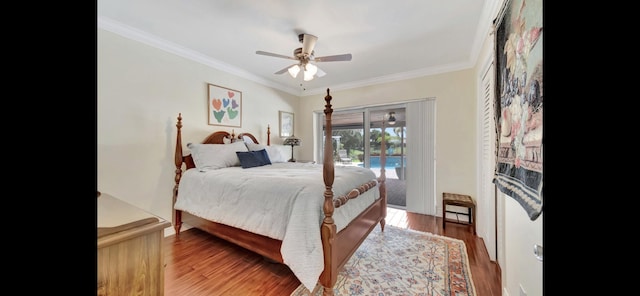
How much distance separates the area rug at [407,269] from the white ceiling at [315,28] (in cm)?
217

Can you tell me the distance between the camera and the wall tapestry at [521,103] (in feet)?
2.59

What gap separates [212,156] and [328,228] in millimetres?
1834

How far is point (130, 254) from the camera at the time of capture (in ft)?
2.68

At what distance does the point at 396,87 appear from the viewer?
353cm

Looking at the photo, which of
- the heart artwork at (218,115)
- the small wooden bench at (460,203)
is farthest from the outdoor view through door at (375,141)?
the heart artwork at (218,115)

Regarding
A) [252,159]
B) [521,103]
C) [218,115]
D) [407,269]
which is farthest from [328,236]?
[218,115]

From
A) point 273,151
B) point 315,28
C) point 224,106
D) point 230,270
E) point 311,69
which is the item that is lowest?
point 230,270

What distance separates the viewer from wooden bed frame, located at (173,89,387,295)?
1482 mm

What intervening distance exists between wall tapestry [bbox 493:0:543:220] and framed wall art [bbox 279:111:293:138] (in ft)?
11.2

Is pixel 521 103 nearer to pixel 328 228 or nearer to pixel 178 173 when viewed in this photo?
pixel 328 228

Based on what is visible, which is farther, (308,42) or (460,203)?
Result: (460,203)

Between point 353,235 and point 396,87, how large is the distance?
2.61 meters

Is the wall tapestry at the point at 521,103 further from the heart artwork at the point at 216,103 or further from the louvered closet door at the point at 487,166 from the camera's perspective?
the heart artwork at the point at 216,103
